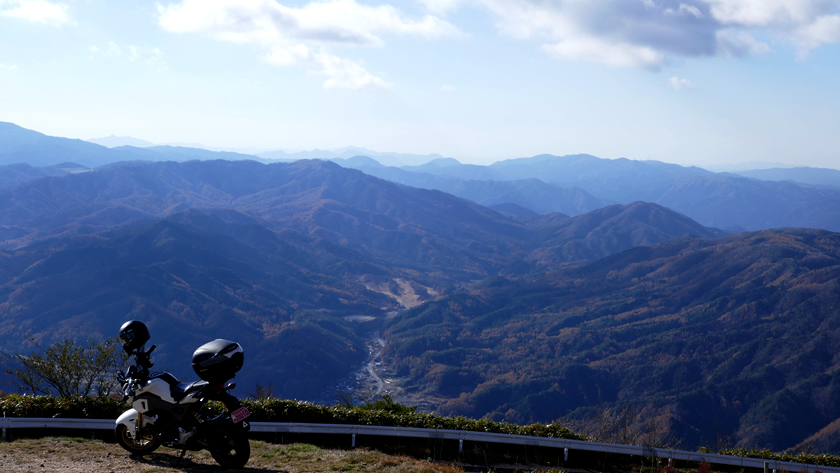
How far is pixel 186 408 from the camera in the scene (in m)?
10.4

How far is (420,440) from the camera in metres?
13.6

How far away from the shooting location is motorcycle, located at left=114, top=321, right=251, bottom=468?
988 cm

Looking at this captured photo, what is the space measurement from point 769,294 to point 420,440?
206010 mm

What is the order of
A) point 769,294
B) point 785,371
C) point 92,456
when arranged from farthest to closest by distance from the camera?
point 769,294, point 785,371, point 92,456

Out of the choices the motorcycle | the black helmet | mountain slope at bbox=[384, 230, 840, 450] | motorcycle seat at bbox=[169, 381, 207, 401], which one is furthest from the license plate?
mountain slope at bbox=[384, 230, 840, 450]

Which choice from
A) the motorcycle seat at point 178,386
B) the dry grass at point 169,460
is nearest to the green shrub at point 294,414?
the dry grass at point 169,460

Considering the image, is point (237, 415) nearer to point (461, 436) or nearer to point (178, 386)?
point (178, 386)

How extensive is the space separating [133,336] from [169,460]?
2570mm

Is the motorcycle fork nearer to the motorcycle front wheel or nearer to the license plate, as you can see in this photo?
the motorcycle front wheel

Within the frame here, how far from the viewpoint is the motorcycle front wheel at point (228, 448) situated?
33.3 ft

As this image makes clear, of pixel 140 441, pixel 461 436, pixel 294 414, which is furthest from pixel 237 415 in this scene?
pixel 461 436

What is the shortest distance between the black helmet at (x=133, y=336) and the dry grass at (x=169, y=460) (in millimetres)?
2254

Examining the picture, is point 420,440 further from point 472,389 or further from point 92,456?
point 472,389

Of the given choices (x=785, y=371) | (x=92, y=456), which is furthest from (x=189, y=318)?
(x=92, y=456)
